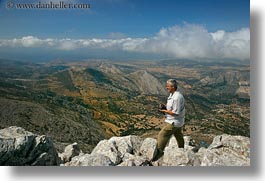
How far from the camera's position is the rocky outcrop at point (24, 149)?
914 centimetres

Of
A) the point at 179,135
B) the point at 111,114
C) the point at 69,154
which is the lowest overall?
the point at 111,114

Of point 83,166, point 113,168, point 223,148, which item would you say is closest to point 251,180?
point 223,148

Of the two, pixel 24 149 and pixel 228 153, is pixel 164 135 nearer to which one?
pixel 228 153

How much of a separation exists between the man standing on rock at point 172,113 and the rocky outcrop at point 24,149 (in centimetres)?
328

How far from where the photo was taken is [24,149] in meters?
9.35

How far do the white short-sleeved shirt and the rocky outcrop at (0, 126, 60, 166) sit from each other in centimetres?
366

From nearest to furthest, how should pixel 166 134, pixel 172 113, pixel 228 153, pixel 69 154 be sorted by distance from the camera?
pixel 172 113
pixel 166 134
pixel 228 153
pixel 69 154

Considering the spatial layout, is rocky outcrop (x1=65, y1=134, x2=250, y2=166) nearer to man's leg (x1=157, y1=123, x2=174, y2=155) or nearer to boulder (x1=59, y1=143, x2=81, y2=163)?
man's leg (x1=157, y1=123, x2=174, y2=155)

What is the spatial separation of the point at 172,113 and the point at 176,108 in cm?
18

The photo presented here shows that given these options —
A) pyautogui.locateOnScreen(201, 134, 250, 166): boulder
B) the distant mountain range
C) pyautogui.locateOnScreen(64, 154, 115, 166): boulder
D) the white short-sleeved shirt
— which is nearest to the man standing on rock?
the white short-sleeved shirt

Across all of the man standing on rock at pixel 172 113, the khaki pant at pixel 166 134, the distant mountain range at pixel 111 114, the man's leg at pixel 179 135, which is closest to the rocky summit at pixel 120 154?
the man's leg at pixel 179 135

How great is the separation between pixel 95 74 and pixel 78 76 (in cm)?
1555

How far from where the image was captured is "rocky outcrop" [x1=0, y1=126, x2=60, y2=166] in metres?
9.14

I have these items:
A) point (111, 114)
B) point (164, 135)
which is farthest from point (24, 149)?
point (111, 114)
